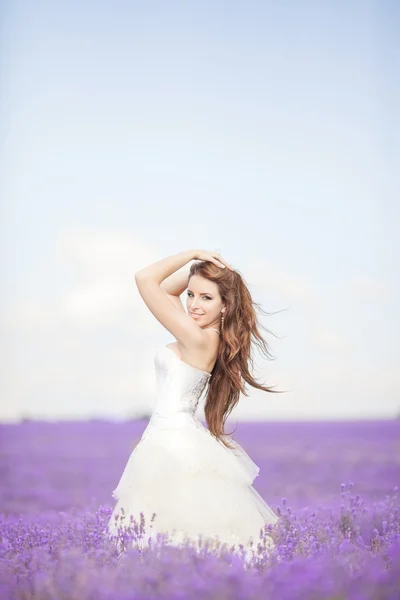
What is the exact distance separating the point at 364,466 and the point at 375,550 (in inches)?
274

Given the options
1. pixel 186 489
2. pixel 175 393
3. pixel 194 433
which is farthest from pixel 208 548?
pixel 175 393

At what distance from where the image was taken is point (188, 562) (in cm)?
301

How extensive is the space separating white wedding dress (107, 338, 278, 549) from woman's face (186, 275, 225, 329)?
0.78 feet

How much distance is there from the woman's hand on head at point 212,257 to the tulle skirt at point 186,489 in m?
0.80

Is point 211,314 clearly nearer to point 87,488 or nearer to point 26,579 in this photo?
point 26,579

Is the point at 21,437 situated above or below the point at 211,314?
below

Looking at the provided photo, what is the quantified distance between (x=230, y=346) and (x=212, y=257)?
509 mm

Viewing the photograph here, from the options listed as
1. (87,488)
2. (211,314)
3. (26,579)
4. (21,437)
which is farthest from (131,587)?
(21,437)

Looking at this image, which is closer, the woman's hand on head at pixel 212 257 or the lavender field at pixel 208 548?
the lavender field at pixel 208 548

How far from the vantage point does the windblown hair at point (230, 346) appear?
4301 mm

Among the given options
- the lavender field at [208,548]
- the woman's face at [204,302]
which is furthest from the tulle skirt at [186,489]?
the woman's face at [204,302]

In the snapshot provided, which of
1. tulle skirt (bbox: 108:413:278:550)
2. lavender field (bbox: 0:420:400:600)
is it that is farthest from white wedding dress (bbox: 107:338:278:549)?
lavender field (bbox: 0:420:400:600)

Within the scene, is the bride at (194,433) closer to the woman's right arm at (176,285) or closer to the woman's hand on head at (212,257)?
the woman's hand on head at (212,257)

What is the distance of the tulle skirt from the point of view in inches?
154
